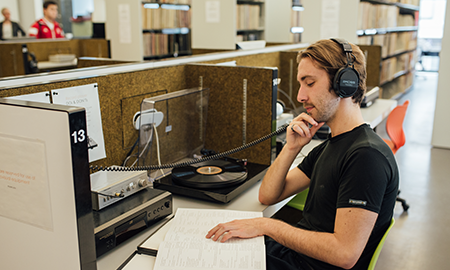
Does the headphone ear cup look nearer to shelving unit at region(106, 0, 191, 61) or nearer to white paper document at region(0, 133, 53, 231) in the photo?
white paper document at region(0, 133, 53, 231)

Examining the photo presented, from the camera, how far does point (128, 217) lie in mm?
1107

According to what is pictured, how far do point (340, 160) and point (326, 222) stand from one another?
0.20m

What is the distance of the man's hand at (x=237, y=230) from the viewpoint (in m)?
1.06

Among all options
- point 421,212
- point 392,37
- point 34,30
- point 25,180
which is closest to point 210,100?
point 25,180

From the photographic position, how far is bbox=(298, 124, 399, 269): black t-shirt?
3.33ft

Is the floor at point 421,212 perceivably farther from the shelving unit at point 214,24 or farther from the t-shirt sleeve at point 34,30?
the t-shirt sleeve at point 34,30

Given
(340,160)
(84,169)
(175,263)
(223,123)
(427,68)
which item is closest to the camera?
(84,169)

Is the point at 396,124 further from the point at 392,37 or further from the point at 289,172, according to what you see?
the point at 392,37

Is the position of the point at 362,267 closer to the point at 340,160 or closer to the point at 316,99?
the point at 340,160

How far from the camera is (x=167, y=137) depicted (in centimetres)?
160

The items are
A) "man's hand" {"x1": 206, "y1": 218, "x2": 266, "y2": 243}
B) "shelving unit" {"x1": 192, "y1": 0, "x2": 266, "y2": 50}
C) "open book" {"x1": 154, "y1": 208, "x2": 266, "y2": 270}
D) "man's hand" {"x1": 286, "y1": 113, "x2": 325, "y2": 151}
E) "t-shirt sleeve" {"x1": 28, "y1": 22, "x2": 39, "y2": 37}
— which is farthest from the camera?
"t-shirt sleeve" {"x1": 28, "y1": 22, "x2": 39, "y2": 37}

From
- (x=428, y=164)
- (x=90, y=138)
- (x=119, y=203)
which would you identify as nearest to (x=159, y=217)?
(x=119, y=203)

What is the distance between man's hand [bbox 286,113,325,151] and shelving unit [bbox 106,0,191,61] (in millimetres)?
3234

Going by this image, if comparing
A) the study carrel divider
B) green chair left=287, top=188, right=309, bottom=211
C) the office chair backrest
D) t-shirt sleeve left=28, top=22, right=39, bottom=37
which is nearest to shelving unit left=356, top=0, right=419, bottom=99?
the office chair backrest
